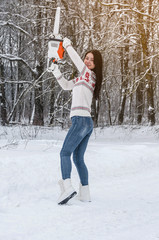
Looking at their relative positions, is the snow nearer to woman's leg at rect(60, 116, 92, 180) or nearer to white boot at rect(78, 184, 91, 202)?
white boot at rect(78, 184, 91, 202)

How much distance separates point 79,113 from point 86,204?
1088 millimetres

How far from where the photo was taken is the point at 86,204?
12.0 feet

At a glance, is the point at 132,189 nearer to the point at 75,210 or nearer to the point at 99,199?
the point at 99,199

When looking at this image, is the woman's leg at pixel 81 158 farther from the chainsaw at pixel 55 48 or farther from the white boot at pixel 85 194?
the chainsaw at pixel 55 48

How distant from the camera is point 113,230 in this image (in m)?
2.76

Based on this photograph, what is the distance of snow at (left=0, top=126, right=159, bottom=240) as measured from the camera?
270 centimetres

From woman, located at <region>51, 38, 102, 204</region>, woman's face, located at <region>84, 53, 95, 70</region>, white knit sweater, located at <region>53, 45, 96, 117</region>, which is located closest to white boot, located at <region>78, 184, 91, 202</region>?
woman, located at <region>51, 38, 102, 204</region>

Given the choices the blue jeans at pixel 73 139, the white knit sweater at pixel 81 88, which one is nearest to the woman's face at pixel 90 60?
the white knit sweater at pixel 81 88

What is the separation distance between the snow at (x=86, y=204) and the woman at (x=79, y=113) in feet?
0.78

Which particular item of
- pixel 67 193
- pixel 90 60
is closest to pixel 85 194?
pixel 67 193

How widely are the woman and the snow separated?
24cm

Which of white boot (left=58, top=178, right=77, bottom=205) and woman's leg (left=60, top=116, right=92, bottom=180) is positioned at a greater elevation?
woman's leg (left=60, top=116, right=92, bottom=180)

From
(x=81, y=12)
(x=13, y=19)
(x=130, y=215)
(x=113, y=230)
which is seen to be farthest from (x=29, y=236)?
(x=13, y=19)

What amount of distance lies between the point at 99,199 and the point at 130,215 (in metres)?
0.74
